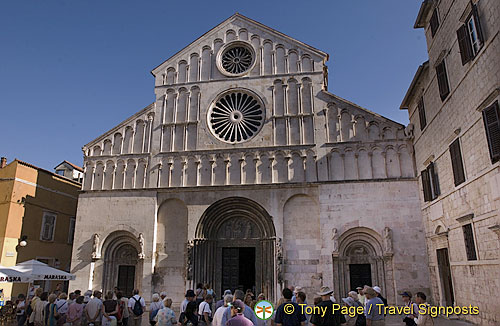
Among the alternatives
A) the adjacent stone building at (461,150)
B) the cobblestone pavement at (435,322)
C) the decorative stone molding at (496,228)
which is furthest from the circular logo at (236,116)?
the decorative stone molding at (496,228)

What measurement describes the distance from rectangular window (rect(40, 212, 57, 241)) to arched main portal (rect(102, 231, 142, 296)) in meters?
5.40

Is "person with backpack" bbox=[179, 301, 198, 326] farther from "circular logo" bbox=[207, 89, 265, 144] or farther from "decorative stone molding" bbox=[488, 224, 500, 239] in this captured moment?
"circular logo" bbox=[207, 89, 265, 144]

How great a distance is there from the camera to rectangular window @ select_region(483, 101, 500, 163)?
1004 centimetres

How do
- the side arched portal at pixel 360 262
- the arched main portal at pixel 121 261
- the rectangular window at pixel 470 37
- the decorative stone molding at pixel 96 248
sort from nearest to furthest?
the rectangular window at pixel 470 37
the side arched portal at pixel 360 262
the decorative stone molding at pixel 96 248
the arched main portal at pixel 121 261

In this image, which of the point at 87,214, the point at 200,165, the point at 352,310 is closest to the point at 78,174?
the point at 87,214

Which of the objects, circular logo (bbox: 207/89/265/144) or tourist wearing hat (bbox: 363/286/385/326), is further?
circular logo (bbox: 207/89/265/144)

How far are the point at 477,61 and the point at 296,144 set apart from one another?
32.3ft

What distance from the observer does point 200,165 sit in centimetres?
2044

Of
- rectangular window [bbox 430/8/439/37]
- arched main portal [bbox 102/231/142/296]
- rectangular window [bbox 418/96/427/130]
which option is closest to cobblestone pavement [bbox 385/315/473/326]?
rectangular window [bbox 418/96/427/130]

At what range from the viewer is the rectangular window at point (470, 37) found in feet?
36.2

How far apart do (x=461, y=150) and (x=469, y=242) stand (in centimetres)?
289

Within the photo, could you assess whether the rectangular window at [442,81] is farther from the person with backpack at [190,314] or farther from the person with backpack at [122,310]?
the person with backpack at [122,310]

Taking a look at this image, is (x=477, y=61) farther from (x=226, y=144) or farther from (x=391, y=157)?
(x=226, y=144)

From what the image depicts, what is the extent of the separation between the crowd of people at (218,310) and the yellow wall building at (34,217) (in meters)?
9.68
